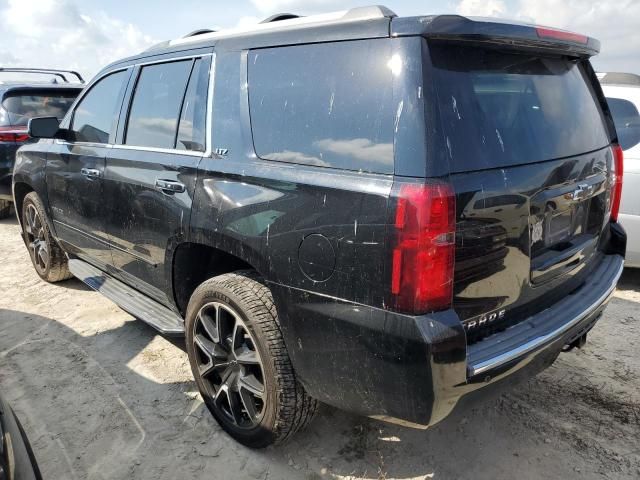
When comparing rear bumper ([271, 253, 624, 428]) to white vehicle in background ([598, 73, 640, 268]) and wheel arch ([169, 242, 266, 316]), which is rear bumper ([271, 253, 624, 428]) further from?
white vehicle in background ([598, 73, 640, 268])

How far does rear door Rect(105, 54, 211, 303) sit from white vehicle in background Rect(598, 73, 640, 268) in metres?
3.30

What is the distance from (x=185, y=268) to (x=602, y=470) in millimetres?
2244

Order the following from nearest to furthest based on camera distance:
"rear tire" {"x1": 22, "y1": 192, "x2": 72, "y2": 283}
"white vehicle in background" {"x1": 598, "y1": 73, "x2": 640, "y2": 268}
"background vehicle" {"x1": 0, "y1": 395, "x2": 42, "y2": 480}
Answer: "background vehicle" {"x1": 0, "y1": 395, "x2": 42, "y2": 480}, "white vehicle in background" {"x1": 598, "y1": 73, "x2": 640, "y2": 268}, "rear tire" {"x1": 22, "y1": 192, "x2": 72, "y2": 283}

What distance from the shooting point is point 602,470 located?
2.37 m

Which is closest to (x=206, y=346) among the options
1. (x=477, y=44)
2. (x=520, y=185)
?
(x=520, y=185)

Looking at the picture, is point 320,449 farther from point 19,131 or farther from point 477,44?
point 19,131

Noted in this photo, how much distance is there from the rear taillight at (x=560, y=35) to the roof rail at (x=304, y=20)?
0.66 m

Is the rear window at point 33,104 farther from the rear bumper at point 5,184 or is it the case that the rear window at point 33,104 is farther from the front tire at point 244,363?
the front tire at point 244,363

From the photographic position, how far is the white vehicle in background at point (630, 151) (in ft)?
13.6

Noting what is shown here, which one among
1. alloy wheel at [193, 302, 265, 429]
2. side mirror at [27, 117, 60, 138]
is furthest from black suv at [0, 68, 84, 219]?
alloy wheel at [193, 302, 265, 429]

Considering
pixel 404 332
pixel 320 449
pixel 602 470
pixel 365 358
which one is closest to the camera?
pixel 404 332

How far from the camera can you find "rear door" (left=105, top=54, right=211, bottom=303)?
2.65 m

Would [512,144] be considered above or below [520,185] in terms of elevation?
above

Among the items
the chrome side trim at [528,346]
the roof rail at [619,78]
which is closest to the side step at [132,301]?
the chrome side trim at [528,346]
